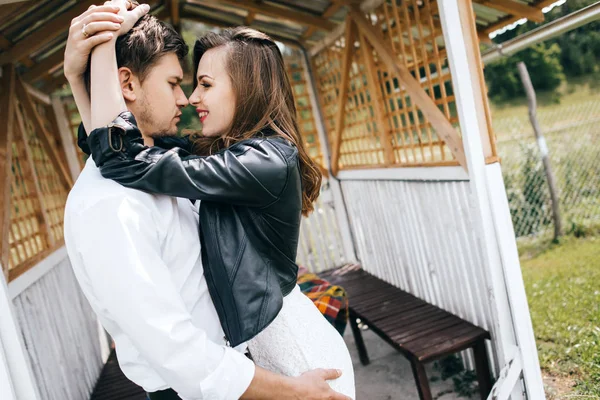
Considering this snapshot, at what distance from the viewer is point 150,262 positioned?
53.8 inches

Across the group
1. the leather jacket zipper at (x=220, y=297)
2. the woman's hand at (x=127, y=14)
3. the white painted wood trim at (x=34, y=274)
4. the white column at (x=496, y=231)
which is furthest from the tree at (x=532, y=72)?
the leather jacket zipper at (x=220, y=297)

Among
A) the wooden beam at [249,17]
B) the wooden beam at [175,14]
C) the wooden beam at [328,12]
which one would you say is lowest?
the wooden beam at [328,12]

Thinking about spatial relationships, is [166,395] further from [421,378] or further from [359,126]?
[359,126]

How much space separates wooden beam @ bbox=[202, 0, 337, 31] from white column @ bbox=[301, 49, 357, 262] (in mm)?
890

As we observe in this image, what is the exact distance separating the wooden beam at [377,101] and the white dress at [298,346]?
279 centimetres

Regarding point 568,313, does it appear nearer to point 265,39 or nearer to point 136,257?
point 265,39

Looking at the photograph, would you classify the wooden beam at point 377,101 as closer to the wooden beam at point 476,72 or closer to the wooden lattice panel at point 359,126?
the wooden lattice panel at point 359,126

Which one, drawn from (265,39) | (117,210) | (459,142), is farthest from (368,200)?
(117,210)

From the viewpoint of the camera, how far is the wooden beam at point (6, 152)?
287 cm

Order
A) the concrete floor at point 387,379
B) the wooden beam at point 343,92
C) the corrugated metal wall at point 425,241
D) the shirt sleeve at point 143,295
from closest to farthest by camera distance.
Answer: the shirt sleeve at point 143,295 < the corrugated metal wall at point 425,241 < the concrete floor at point 387,379 < the wooden beam at point 343,92

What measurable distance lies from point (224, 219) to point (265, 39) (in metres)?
0.80

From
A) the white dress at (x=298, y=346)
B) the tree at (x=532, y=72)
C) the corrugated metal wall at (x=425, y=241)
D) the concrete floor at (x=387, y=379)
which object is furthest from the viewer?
the tree at (x=532, y=72)

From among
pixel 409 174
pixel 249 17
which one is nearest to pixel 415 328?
pixel 409 174

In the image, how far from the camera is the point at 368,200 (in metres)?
4.93
